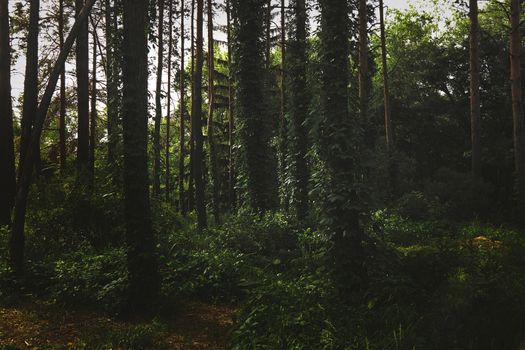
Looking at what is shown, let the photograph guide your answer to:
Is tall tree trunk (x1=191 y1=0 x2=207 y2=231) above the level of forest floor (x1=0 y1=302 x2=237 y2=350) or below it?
above

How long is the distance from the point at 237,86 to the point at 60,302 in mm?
10831

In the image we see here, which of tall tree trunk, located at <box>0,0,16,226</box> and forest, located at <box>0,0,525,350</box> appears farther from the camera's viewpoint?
tall tree trunk, located at <box>0,0,16,226</box>

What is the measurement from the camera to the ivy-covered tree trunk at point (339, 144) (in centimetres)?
750

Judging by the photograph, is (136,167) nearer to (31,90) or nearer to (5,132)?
(31,90)

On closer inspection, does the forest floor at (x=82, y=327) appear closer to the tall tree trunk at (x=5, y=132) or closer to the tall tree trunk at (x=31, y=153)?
the tall tree trunk at (x=31, y=153)

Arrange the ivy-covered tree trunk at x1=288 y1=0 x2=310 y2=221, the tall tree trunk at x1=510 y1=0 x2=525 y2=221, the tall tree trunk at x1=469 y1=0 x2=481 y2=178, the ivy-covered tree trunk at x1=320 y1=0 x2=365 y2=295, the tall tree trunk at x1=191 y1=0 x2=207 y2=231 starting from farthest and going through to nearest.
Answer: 1. the tall tree trunk at x1=469 y1=0 x2=481 y2=178
2. the ivy-covered tree trunk at x1=288 y1=0 x2=310 y2=221
3. the tall tree trunk at x1=191 y1=0 x2=207 y2=231
4. the tall tree trunk at x1=510 y1=0 x2=525 y2=221
5. the ivy-covered tree trunk at x1=320 y1=0 x2=365 y2=295

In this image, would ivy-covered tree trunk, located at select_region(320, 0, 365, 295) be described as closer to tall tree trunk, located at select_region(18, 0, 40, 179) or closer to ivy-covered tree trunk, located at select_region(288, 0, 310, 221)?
tall tree trunk, located at select_region(18, 0, 40, 179)

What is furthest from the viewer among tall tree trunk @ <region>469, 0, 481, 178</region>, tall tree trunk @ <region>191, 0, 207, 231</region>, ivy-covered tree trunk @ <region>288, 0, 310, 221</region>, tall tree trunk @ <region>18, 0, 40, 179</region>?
tall tree trunk @ <region>469, 0, 481, 178</region>

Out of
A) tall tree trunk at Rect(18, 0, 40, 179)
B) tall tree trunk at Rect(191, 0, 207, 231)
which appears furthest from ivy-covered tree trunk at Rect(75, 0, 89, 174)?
tall tree trunk at Rect(191, 0, 207, 231)

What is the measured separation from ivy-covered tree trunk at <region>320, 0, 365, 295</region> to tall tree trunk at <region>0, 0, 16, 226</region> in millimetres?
9168

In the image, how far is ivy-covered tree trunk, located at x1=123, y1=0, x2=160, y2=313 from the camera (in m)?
6.82

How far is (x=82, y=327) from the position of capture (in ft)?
21.1

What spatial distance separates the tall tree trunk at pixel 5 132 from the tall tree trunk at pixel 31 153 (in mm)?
4246

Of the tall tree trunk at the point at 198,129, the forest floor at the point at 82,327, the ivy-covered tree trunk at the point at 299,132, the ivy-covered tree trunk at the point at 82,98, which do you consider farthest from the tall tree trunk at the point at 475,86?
the ivy-covered tree trunk at the point at 82,98
